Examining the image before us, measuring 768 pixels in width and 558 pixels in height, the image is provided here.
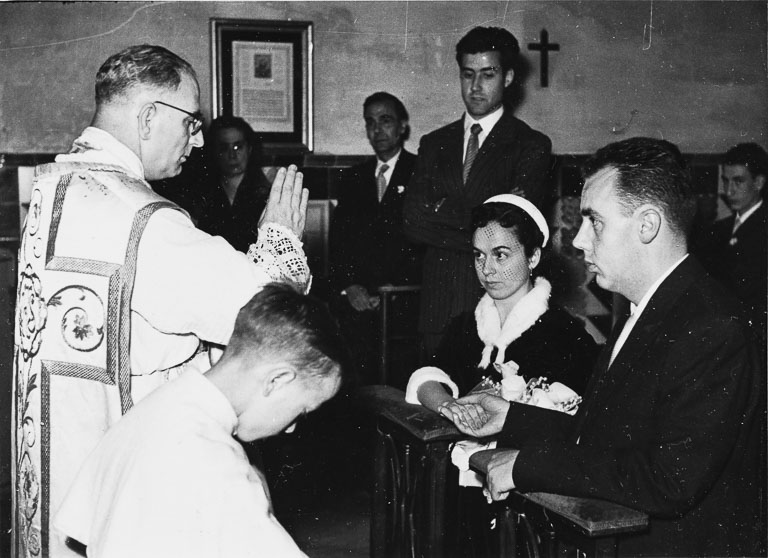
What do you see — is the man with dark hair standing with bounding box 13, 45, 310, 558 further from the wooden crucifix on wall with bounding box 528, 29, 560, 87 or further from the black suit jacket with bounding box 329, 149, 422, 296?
the wooden crucifix on wall with bounding box 528, 29, 560, 87

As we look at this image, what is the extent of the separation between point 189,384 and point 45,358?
2.64ft

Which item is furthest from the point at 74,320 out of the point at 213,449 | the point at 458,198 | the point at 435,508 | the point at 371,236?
the point at 371,236

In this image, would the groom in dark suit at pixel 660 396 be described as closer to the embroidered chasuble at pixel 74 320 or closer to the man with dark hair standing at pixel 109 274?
the man with dark hair standing at pixel 109 274

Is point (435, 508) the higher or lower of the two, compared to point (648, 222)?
lower

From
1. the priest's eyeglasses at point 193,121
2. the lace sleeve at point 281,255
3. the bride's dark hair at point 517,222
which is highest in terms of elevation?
the priest's eyeglasses at point 193,121

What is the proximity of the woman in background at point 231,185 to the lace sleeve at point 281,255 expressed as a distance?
250 centimetres

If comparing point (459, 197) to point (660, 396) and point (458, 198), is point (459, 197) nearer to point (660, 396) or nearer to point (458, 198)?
point (458, 198)

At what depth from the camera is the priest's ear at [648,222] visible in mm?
1912

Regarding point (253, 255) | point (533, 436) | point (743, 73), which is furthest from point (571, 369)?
point (743, 73)

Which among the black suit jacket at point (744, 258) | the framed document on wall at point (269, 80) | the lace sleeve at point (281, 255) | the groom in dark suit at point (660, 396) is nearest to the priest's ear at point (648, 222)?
the groom in dark suit at point (660, 396)

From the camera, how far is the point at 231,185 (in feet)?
16.4

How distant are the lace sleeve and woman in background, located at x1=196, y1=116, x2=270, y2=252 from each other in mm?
2504

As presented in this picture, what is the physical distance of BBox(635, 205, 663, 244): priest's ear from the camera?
6.27 ft

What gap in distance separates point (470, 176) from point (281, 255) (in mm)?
2060
